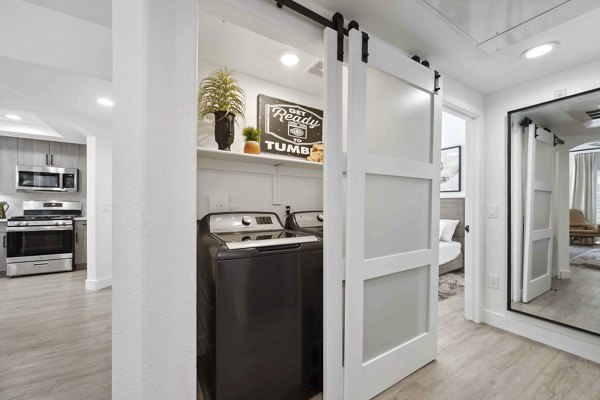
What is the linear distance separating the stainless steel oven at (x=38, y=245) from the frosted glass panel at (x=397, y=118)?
5.17 meters

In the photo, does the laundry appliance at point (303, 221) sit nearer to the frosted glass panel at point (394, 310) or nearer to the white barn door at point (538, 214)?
the frosted glass panel at point (394, 310)

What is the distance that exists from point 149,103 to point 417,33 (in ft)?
5.25

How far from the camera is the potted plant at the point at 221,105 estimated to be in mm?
1625

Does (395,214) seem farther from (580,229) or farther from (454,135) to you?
(454,135)

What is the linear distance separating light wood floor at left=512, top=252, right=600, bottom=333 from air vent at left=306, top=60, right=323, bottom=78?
96.4 inches

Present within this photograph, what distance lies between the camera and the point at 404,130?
5.40 ft

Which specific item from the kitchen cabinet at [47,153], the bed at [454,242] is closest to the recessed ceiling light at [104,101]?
the kitchen cabinet at [47,153]

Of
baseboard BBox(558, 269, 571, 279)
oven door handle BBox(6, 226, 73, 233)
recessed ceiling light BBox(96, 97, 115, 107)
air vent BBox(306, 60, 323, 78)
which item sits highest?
recessed ceiling light BBox(96, 97, 115, 107)

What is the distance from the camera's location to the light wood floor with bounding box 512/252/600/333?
6.09ft

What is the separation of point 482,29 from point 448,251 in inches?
112

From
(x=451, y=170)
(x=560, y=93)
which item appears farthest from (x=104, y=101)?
(x=451, y=170)

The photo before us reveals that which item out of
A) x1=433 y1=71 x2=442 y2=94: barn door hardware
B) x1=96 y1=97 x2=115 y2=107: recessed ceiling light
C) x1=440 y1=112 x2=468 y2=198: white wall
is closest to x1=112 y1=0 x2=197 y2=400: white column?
x1=433 y1=71 x2=442 y2=94: barn door hardware

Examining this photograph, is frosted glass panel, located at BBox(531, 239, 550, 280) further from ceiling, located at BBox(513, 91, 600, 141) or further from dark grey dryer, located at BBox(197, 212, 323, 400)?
dark grey dryer, located at BBox(197, 212, 323, 400)

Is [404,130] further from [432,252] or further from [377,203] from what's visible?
[432,252]
